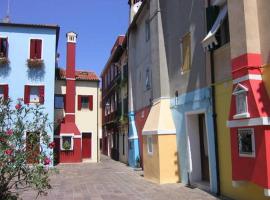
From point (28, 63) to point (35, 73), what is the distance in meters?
0.84

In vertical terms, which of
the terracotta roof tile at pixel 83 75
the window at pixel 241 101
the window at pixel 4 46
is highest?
the window at pixel 4 46

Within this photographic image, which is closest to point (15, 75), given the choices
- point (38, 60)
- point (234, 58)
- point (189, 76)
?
point (38, 60)

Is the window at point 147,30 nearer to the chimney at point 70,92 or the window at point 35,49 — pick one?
the window at point 35,49

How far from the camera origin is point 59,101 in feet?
97.5

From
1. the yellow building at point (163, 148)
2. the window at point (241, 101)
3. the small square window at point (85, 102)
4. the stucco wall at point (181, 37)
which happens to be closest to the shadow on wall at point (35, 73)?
the small square window at point (85, 102)

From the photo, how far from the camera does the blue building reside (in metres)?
26.1

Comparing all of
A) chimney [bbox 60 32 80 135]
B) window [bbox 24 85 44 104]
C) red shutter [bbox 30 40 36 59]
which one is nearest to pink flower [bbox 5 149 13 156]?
window [bbox 24 85 44 104]

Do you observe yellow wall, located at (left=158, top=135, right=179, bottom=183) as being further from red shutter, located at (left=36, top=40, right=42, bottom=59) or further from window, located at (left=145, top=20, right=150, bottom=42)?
red shutter, located at (left=36, top=40, right=42, bottom=59)

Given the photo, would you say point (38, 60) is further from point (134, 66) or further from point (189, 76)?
point (189, 76)

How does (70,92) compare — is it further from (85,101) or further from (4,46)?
(4,46)

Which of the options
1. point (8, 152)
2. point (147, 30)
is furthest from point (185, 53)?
point (8, 152)

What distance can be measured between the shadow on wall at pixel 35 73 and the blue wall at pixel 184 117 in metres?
13.1

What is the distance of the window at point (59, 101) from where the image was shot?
2961 centimetres

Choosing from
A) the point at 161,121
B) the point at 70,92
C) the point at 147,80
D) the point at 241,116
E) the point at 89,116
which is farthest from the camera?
the point at 89,116
